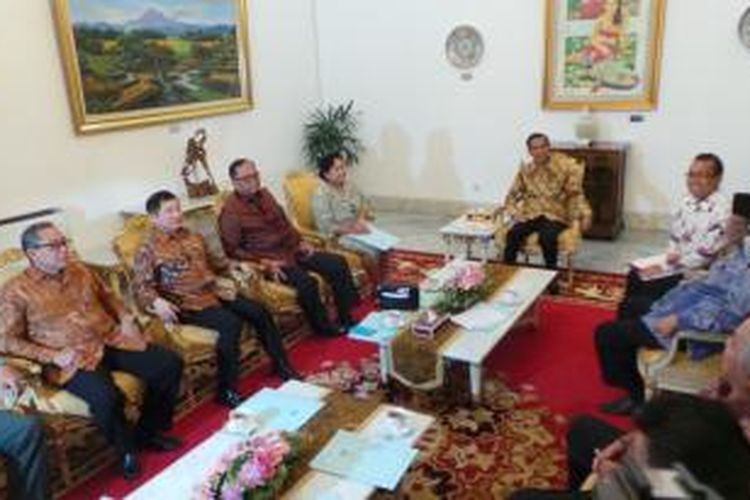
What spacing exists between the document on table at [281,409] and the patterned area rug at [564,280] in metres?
2.16

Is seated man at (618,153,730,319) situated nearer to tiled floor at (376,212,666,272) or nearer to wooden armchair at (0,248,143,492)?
tiled floor at (376,212,666,272)

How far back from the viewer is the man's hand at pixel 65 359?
273 cm

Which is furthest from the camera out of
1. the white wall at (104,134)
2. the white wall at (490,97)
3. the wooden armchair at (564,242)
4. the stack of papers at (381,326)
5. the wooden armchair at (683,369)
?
the white wall at (490,97)

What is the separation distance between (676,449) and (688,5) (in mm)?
4940

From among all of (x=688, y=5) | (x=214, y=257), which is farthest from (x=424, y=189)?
(x=214, y=257)

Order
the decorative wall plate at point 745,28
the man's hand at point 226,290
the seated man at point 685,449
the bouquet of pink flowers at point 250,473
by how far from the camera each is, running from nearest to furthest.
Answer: the seated man at point 685,449 → the bouquet of pink flowers at point 250,473 → the man's hand at point 226,290 → the decorative wall plate at point 745,28

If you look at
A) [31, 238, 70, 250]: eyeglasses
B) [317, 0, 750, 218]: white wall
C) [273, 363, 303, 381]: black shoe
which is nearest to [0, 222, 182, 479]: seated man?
[31, 238, 70, 250]: eyeglasses

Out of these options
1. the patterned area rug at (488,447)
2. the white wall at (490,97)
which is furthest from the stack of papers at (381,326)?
the white wall at (490,97)

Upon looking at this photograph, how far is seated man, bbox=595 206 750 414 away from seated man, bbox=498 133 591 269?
1.42 meters

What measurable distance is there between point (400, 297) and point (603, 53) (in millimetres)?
3212

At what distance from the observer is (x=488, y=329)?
320 cm

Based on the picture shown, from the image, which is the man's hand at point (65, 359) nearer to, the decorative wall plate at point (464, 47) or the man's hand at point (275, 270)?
the man's hand at point (275, 270)

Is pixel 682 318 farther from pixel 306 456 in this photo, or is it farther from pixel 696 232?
pixel 306 456

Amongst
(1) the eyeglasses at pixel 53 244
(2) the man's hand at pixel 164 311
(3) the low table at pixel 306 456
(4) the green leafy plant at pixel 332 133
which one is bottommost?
(3) the low table at pixel 306 456
